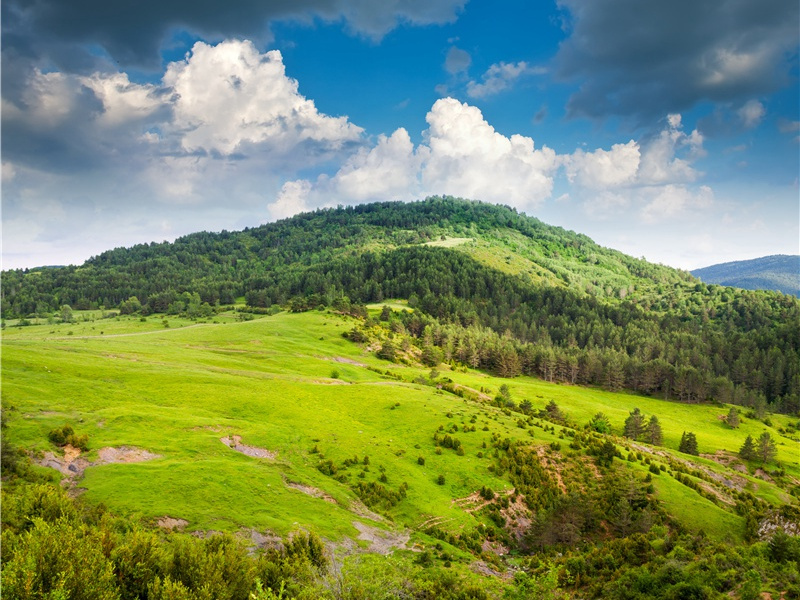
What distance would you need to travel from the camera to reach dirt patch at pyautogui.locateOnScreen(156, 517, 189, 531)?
3077 centimetres

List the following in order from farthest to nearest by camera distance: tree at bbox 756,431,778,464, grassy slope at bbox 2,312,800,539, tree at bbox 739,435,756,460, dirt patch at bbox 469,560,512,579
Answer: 1. tree at bbox 739,435,756,460
2. tree at bbox 756,431,778,464
3. dirt patch at bbox 469,560,512,579
4. grassy slope at bbox 2,312,800,539

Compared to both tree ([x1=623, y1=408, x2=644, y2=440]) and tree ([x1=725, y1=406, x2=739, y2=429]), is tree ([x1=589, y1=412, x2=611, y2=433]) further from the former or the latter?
tree ([x1=725, y1=406, x2=739, y2=429])

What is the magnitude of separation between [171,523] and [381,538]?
18.9m

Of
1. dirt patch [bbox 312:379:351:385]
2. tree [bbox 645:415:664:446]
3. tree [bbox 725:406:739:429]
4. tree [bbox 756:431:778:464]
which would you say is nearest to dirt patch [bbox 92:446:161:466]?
dirt patch [bbox 312:379:351:385]

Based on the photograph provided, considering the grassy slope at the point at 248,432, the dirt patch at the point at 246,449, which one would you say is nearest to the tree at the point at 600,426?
the grassy slope at the point at 248,432

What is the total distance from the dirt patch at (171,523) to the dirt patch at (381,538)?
1542 cm

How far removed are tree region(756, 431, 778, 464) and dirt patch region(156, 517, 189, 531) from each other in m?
112

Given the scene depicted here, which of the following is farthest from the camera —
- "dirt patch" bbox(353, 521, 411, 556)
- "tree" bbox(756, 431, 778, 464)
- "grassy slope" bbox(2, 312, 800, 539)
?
"tree" bbox(756, 431, 778, 464)

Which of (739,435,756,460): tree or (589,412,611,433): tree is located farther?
(589,412,611,433): tree

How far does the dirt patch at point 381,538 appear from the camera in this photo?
121 ft

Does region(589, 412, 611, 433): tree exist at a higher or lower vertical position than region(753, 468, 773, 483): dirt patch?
higher

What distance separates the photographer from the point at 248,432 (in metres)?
52.6

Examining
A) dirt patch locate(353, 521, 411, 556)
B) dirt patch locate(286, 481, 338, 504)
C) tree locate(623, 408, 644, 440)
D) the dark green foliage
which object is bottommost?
tree locate(623, 408, 644, 440)

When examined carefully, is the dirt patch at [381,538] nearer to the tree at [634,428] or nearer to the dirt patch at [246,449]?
the dirt patch at [246,449]
